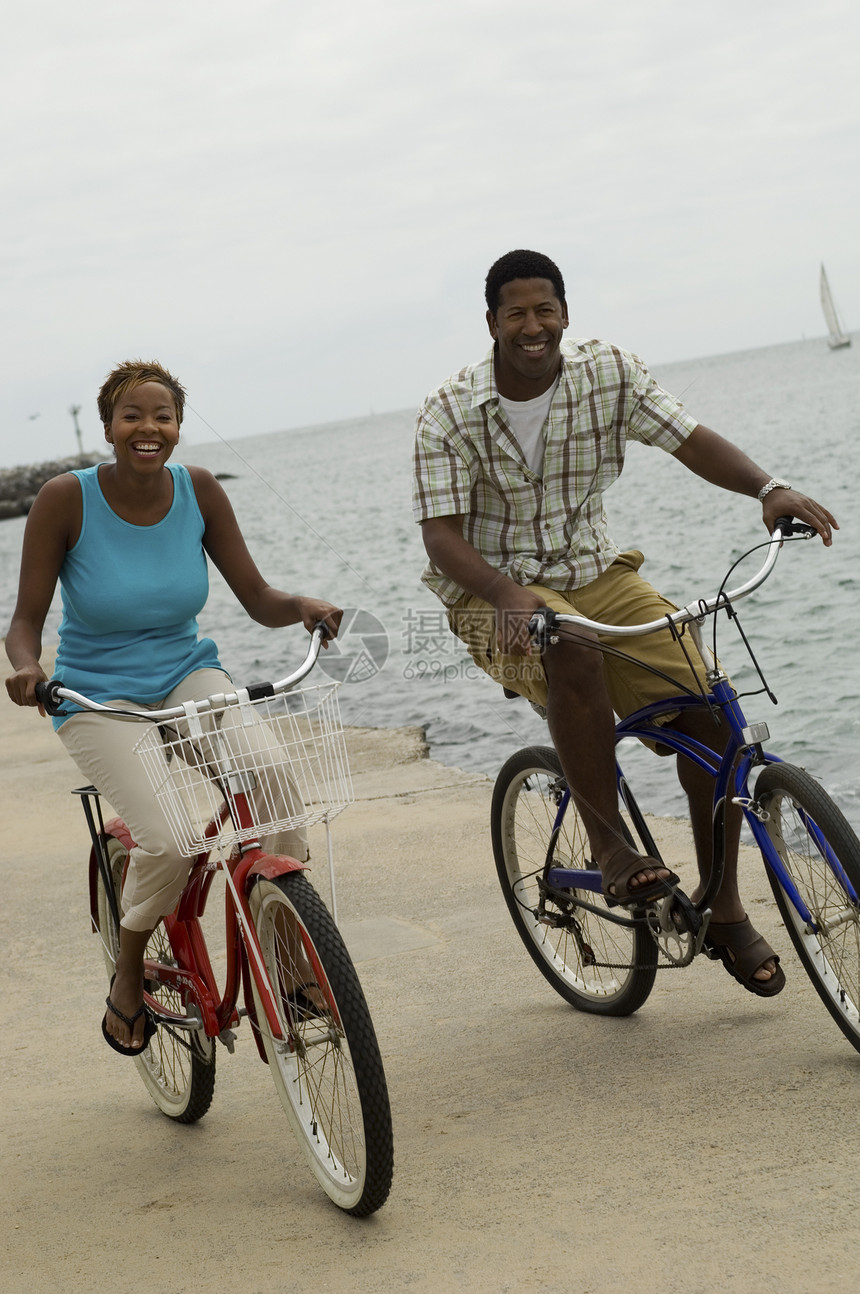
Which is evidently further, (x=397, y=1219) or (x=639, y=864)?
(x=639, y=864)

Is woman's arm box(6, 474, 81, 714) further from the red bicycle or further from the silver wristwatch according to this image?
the silver wristwatch

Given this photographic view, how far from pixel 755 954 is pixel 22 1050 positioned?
2.34m

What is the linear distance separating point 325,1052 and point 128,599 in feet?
4.05

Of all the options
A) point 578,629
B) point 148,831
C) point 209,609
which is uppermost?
point 578,629

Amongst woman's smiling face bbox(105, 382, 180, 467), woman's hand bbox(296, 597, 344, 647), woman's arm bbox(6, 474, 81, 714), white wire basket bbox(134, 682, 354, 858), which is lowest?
white wire basket bbox(134, 682, 354, 858)

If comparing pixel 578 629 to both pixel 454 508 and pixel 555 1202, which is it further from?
pixel 555 1202

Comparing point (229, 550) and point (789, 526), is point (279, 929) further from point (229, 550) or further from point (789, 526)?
point (789, 526)

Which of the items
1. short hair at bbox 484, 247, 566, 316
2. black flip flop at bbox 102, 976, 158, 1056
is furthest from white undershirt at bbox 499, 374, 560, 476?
black flip flop at bbox 102, 976, 158, 1056

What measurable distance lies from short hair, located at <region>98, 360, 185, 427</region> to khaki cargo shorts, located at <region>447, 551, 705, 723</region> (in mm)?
1054

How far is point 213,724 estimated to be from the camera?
304 cm

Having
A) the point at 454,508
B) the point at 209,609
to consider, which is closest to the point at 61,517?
the point at 454,508

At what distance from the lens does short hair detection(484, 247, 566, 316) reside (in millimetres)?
3732

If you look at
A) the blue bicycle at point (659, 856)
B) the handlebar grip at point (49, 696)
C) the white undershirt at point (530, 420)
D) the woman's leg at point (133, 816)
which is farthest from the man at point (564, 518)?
the handlebar grip at point (49, 696)

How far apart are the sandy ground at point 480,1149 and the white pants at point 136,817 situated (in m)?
0.71
